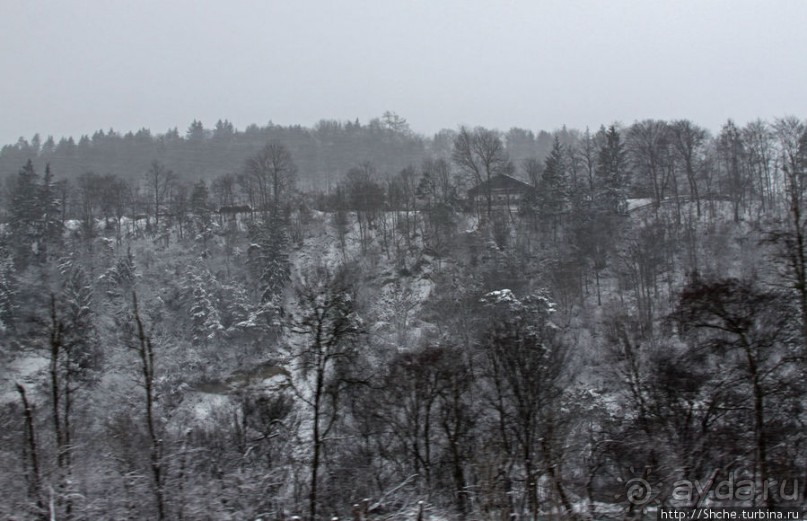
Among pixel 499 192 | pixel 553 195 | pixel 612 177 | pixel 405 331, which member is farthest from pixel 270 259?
pixel 612 177

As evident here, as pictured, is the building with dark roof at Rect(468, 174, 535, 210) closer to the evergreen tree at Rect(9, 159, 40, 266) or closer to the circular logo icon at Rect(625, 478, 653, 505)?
the evergreen tree at Rect(9, 159, 40, 266)

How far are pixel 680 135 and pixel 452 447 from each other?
160 ft

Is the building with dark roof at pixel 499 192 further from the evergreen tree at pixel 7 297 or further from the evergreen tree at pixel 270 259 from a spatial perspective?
the evergreen tree at pixel 7 297

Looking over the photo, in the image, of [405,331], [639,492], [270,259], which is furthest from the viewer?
[270,259]

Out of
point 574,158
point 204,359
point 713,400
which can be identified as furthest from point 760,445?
point 574,158

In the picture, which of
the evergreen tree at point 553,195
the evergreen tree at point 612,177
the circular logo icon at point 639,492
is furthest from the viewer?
the evergreen tree at point 553,195

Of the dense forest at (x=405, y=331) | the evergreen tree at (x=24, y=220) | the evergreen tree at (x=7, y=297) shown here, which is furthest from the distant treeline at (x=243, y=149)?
the evergreen tree at (x=7, y=297)

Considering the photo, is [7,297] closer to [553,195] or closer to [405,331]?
[405,331]

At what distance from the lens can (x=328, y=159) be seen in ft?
285

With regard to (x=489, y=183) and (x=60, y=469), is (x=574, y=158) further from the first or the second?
(x=60, y=469)

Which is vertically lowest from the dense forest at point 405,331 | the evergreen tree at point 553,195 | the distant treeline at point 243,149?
the dense forest at point 405,331

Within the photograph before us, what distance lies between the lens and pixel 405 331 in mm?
40312

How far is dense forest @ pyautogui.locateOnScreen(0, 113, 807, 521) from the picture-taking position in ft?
37.7

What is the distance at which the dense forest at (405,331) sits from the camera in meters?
11.5
